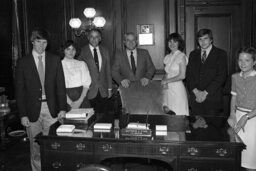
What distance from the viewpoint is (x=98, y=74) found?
4137 mm

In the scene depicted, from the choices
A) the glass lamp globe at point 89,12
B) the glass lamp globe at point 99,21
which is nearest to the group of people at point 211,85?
the glass lamp globe at point 99,21

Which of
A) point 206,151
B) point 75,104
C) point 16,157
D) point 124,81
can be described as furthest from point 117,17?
point 206,151

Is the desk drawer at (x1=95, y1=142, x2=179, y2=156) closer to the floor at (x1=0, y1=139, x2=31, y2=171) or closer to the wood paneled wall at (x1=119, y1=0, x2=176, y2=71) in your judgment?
the floor at (x1=0, y1=139, x2=31, y2=171)

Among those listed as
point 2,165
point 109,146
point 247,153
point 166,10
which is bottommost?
point 2,165

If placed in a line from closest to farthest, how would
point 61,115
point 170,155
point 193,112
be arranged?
1. point 170,155
2. point 61,115
3. point 193,112

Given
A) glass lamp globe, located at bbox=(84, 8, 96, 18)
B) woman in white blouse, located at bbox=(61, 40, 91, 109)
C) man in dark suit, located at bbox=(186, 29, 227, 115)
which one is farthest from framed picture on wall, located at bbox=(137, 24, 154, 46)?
woman in white blouse, located at bbox=(61, 40, 91, 109)

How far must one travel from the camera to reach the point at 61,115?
3.07 meters

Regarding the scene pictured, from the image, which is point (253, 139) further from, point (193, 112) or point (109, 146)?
point (109, 146)

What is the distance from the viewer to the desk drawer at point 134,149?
229 cm

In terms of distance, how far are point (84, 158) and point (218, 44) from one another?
3.48 m

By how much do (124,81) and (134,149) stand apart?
1.48m

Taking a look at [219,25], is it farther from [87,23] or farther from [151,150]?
[151,150]

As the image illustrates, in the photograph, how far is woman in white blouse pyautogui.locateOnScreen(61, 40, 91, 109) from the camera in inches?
142

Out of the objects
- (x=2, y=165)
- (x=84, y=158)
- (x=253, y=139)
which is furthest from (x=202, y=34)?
(x=2, y=165)
